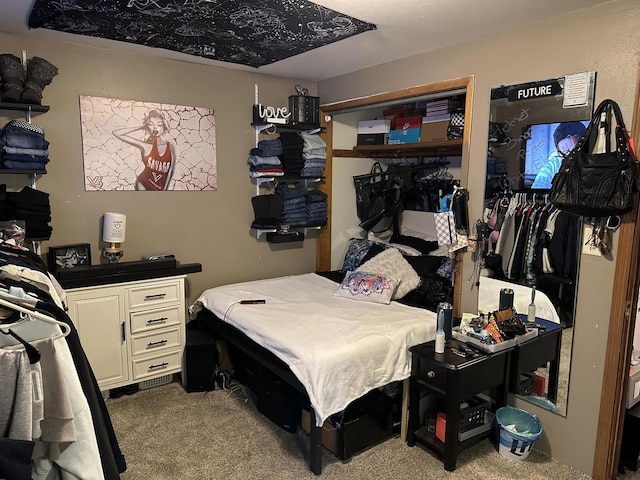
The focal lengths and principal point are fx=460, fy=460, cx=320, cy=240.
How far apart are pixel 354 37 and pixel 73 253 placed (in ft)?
7.73

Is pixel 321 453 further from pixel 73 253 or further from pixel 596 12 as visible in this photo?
pixel 596 12

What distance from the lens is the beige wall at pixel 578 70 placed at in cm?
225

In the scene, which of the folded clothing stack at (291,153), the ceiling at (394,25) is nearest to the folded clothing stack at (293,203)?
the folded clothing stack at (291,153)

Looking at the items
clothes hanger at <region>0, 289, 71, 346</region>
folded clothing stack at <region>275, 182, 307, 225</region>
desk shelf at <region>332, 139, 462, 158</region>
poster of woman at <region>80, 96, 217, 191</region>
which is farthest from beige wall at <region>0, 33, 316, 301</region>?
clothes hanger at <region>0, 289, 71, 346</region>

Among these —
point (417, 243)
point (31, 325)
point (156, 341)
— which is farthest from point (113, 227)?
point (417, 243)

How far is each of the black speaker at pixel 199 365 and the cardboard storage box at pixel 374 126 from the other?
230 centimetres

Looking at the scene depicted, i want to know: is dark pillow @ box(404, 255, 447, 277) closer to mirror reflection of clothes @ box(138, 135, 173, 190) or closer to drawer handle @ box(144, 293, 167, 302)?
drawer handle @ box(144, 293, 167, 302)

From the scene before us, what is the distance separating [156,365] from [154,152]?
5.16 ft

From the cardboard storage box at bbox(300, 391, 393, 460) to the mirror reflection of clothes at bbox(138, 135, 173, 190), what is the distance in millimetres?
2005

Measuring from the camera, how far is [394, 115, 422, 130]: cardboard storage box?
12.3 feet

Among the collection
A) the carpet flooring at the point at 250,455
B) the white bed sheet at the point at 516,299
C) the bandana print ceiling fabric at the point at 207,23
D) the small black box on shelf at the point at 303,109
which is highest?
the bandana print ceiling fabric at the point at 207,23

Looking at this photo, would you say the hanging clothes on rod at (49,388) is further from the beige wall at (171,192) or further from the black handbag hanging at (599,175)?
the black handbag hanging at (599,175)

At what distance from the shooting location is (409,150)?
402 cm

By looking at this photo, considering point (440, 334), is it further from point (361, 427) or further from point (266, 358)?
point (266, 358)
